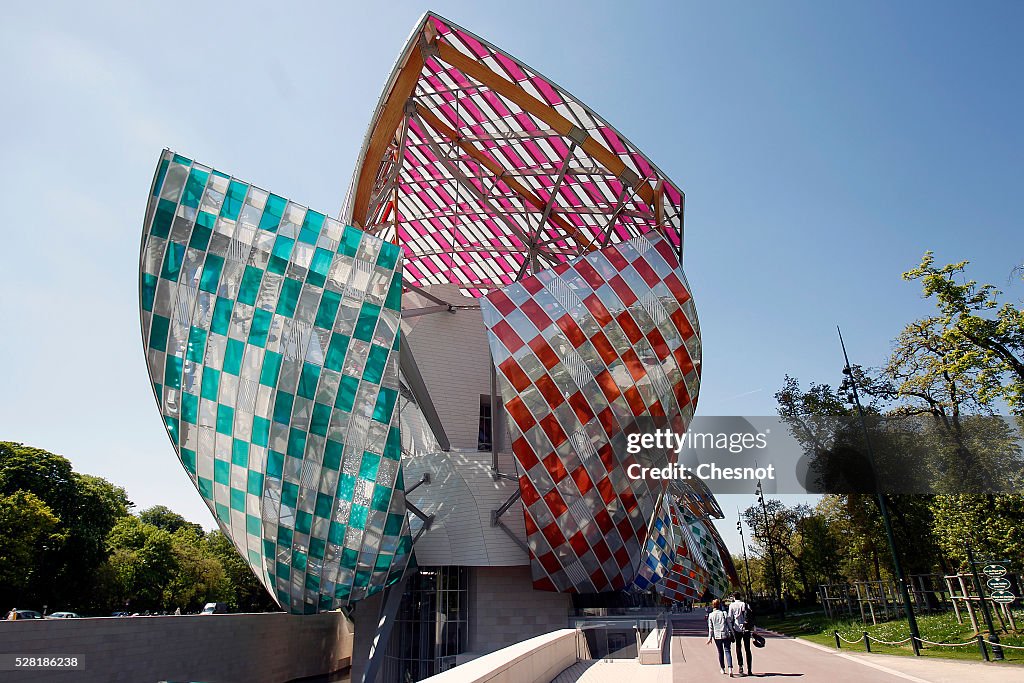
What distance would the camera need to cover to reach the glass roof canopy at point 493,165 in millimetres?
23062

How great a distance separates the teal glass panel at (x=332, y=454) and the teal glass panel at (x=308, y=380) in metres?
1.59

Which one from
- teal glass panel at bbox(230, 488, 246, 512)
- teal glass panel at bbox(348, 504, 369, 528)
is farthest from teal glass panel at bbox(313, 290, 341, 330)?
teal glass panel at bbox(230, 488, 246, 512)

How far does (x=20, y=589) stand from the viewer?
36094 mm

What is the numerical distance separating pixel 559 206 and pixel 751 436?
14.9 m

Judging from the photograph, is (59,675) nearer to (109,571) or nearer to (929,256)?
(109,571)

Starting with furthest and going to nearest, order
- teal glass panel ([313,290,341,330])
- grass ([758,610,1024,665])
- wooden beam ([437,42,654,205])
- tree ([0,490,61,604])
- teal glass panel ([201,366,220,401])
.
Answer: tree ([0,490,61,604]), wooden beam ([437,42,654,205]), teal glass panel ([201,366,220,401]), teal glass panel ([313,290,341,330]), grass ([758,610,1024,665])

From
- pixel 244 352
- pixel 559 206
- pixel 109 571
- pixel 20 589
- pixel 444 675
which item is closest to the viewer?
pixel 444 675

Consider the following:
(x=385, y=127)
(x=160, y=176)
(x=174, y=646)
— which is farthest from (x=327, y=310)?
(x=174, y=646)

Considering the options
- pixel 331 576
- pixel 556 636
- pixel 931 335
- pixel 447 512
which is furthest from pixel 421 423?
pixel 931 335

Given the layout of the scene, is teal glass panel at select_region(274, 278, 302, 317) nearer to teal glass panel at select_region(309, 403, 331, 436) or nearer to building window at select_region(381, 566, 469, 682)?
teal glass panel at select_region(309, 403, 331, 436)

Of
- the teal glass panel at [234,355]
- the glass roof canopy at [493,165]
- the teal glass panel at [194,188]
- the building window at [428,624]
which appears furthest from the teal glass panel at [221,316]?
the building window at [428,624]

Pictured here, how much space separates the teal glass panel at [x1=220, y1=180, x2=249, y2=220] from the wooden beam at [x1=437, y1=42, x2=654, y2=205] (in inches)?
329

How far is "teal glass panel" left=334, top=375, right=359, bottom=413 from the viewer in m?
19.8

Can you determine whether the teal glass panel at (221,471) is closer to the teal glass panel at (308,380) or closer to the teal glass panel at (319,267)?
the teal glass panel at (308,380)
